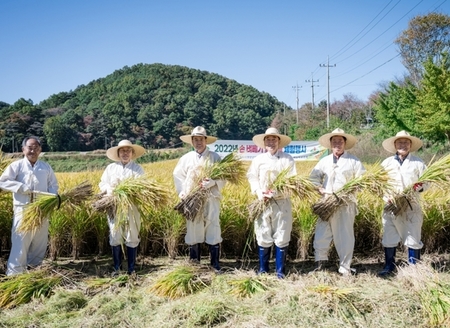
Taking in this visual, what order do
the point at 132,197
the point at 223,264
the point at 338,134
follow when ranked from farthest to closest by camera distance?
the point at 223,264 → the point at 338,134 → the point at 132,197

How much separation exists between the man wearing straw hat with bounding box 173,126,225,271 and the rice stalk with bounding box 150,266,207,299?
587 millimetres

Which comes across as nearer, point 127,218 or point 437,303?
point 437,303

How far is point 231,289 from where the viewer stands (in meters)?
3.48

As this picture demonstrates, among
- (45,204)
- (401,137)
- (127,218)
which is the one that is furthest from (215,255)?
(401,137)

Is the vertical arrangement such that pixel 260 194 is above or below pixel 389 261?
above

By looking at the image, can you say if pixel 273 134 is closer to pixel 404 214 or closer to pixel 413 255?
pixel 404 214

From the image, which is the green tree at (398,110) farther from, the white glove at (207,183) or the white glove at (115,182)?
the white glove at (115,182)

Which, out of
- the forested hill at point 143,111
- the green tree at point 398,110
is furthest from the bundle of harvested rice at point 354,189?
the forested hill at point 143,111

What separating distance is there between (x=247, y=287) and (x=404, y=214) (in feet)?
6.53

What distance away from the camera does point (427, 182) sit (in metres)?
3.97

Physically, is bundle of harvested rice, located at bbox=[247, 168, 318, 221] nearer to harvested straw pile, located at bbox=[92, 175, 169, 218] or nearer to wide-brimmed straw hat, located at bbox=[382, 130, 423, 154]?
harvested straw pile, located at bbox=[92, 175, 169, 218]

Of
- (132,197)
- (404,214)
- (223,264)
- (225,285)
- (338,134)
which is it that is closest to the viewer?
(225,285)

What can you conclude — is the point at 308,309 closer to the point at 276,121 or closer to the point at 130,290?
the point at 130,290

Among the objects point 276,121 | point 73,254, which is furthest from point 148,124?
point 73,254
